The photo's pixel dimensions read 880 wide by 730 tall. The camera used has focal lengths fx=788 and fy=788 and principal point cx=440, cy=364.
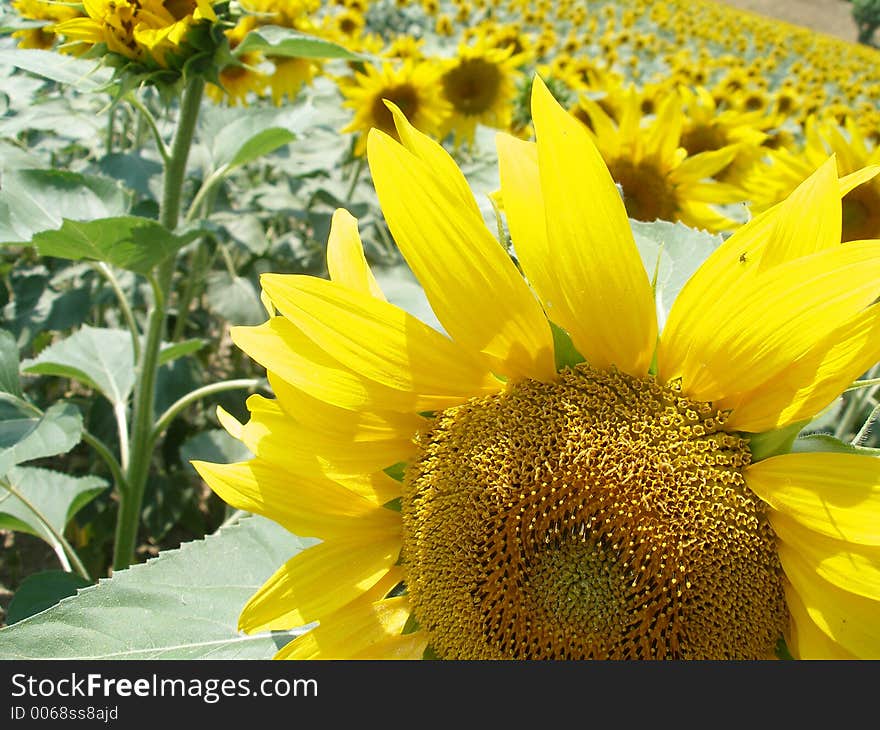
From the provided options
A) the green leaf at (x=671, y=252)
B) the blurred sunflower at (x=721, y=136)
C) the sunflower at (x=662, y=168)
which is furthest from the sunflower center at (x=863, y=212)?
the green leaf at (x=671, y=252)

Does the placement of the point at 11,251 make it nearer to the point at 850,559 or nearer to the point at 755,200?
the point at 755,200

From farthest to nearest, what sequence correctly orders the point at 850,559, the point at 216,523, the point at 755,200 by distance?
the point at 216,523
the point at 755,200
the point at 850,559

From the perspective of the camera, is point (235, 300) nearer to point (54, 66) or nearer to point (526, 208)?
point (54, 66)

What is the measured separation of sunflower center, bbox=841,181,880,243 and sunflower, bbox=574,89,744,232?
30 centimetres

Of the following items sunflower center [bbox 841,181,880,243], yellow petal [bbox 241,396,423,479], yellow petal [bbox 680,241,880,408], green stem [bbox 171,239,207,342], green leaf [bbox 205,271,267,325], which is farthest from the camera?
green stem [bbox 171,239,207,342]

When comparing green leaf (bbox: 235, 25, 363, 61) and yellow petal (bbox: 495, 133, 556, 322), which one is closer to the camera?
yellow petal (bbox: 495, 133, 556, 322)

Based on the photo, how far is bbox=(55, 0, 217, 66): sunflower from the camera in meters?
1.38

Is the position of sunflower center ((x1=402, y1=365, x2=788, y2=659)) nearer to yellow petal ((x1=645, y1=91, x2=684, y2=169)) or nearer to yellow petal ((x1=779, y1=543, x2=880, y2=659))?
yellow petal ((x1=779, y1=543, x2=880, y2=659))

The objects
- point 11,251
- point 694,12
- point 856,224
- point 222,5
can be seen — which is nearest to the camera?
point 222,5

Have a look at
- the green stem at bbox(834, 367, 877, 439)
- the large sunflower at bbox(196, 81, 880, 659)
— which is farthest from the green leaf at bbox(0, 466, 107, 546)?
the green stem at bbox(834, 367, 877, 439)

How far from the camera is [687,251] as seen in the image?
96 centimetres
